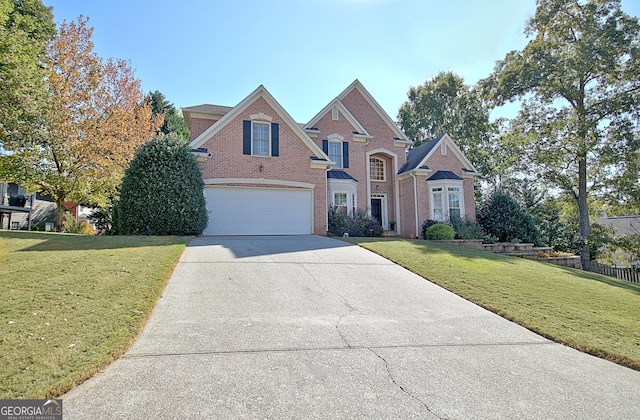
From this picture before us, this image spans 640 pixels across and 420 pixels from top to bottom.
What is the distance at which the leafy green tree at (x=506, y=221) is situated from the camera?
19.7 metres

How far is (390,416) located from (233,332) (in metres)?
2.39

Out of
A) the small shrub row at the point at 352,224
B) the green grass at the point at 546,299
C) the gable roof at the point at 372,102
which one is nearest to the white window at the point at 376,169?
the gable roof at the point at 372,102

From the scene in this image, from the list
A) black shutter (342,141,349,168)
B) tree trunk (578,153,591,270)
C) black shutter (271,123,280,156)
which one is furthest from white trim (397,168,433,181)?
black shutter (271,123,280,156)

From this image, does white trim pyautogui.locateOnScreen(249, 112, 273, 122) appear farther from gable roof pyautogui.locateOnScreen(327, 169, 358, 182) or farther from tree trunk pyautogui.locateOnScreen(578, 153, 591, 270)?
tree trunk pyautogui.locateOnScreen(578, 153, 591, 270)

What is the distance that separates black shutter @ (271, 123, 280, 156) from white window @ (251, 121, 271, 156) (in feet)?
0.48

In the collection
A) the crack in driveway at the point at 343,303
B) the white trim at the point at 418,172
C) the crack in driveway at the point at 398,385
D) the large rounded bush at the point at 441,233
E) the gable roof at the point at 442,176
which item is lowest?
the crack in driveway at the point at 398,385

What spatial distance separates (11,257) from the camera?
305 inches

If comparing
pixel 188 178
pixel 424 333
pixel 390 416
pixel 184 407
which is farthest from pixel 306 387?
pixel 188 178

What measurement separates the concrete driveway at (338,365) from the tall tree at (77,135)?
13.7m

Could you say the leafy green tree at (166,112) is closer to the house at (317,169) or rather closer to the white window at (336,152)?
the house at (317,169)

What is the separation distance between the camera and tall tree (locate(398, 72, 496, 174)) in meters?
32.1

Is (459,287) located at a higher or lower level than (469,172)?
lower

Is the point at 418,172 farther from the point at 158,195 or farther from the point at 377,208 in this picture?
the point at 158,195

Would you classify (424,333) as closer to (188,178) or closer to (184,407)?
(184,407)
